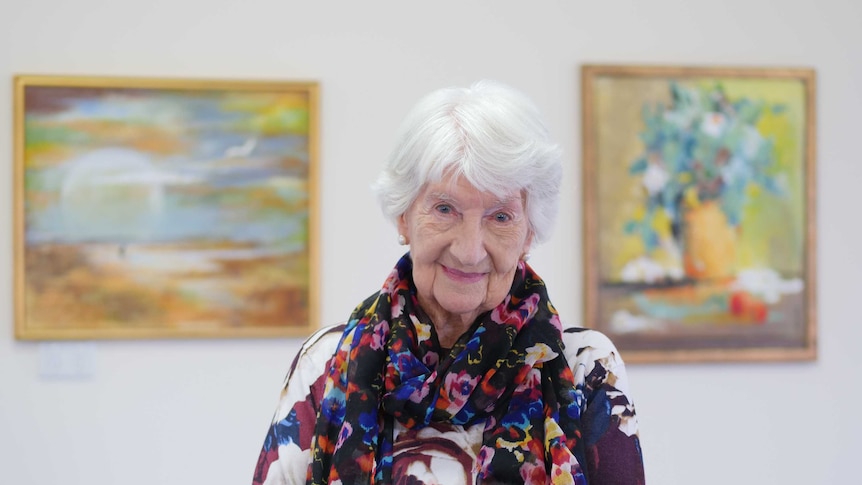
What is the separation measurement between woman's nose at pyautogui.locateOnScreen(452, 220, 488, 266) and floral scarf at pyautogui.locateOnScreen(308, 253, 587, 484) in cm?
10

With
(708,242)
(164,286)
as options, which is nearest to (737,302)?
(708,242)

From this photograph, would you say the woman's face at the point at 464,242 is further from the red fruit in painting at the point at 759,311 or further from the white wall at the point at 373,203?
the red fruit in painting at the point at 759,311

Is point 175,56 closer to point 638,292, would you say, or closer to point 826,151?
point 638,292

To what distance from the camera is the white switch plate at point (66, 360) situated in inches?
109

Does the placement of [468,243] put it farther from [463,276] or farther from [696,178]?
[696,178]

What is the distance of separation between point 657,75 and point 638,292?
0.66m

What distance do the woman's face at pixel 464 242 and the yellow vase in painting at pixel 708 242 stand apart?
5.60 feet

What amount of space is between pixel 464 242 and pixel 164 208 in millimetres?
1685

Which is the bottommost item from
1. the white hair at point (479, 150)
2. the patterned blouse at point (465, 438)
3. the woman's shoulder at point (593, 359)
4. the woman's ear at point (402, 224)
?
the patterned blouse at point (465, 438)

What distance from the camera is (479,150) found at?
133cm

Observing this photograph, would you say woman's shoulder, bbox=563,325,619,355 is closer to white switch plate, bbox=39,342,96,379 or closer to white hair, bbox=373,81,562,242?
white hair, bbox=373,81,562,242

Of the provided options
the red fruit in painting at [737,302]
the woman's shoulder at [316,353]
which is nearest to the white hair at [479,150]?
the woman's shoulder at [316,353]

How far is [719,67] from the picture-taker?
2.98 m

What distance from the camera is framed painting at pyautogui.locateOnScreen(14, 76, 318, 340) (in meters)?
2.78
